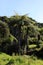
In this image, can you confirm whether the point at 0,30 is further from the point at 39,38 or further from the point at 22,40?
the point at 39,38

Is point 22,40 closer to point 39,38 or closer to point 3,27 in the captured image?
point 3,27

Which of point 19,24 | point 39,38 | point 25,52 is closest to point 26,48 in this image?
point 25,52

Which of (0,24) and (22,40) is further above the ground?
(0,24)

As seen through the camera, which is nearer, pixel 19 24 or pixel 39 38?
pixel 19 24

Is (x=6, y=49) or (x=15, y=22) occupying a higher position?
(x=15, y=22)

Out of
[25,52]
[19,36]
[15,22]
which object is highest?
[15,22]

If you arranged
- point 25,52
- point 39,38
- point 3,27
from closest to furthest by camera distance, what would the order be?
point 25,52 < point 3,27 < point 39,38

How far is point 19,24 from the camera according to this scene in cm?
2886

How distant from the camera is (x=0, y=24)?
30.5 metres

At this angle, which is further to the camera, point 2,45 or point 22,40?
point 2,45

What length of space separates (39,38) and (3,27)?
9555 mm

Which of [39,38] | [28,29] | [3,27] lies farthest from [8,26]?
[39,38]

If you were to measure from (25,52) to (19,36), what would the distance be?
237 centimetres

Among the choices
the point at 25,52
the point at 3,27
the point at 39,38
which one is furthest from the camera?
the point at 39,38
